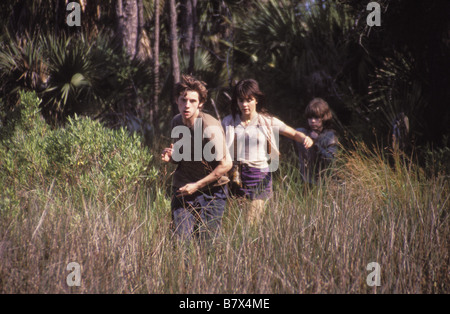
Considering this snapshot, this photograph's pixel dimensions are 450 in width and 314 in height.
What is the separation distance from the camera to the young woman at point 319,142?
18.3ft

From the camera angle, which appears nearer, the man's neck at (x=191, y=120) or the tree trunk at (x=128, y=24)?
the man's neck at (x=191, y=120)

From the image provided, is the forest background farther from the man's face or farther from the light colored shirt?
the man's face

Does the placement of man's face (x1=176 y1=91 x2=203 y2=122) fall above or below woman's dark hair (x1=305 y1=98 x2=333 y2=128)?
below

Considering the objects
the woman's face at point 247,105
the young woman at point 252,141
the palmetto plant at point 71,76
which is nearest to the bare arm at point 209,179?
the young woman at point 252,141

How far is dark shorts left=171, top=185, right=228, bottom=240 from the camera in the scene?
428 cm

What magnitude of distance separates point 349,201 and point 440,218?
75cm

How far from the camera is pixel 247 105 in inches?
195

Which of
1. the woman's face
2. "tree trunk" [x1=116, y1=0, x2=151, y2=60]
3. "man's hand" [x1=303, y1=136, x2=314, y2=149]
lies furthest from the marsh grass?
"tree trunk" [x1=116, y1=0, x2=151, y2=60]

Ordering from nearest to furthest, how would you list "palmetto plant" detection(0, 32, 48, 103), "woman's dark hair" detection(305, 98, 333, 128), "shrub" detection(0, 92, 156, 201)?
1. "shrub" detection(0, 92, 156, 201)
2. "woman's dark hair" detection(305, 98, 333, 128)
3. "palmetto plant" detection(0, 32, 48, 103)

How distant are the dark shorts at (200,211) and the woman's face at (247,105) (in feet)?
2.77

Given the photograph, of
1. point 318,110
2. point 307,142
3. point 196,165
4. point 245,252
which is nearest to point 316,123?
point 318,110

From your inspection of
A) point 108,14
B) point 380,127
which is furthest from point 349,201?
point 108,14

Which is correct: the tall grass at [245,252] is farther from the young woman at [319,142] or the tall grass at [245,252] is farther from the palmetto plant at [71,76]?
the palmetto plant at [71,76]

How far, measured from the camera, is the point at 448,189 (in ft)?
16.1
